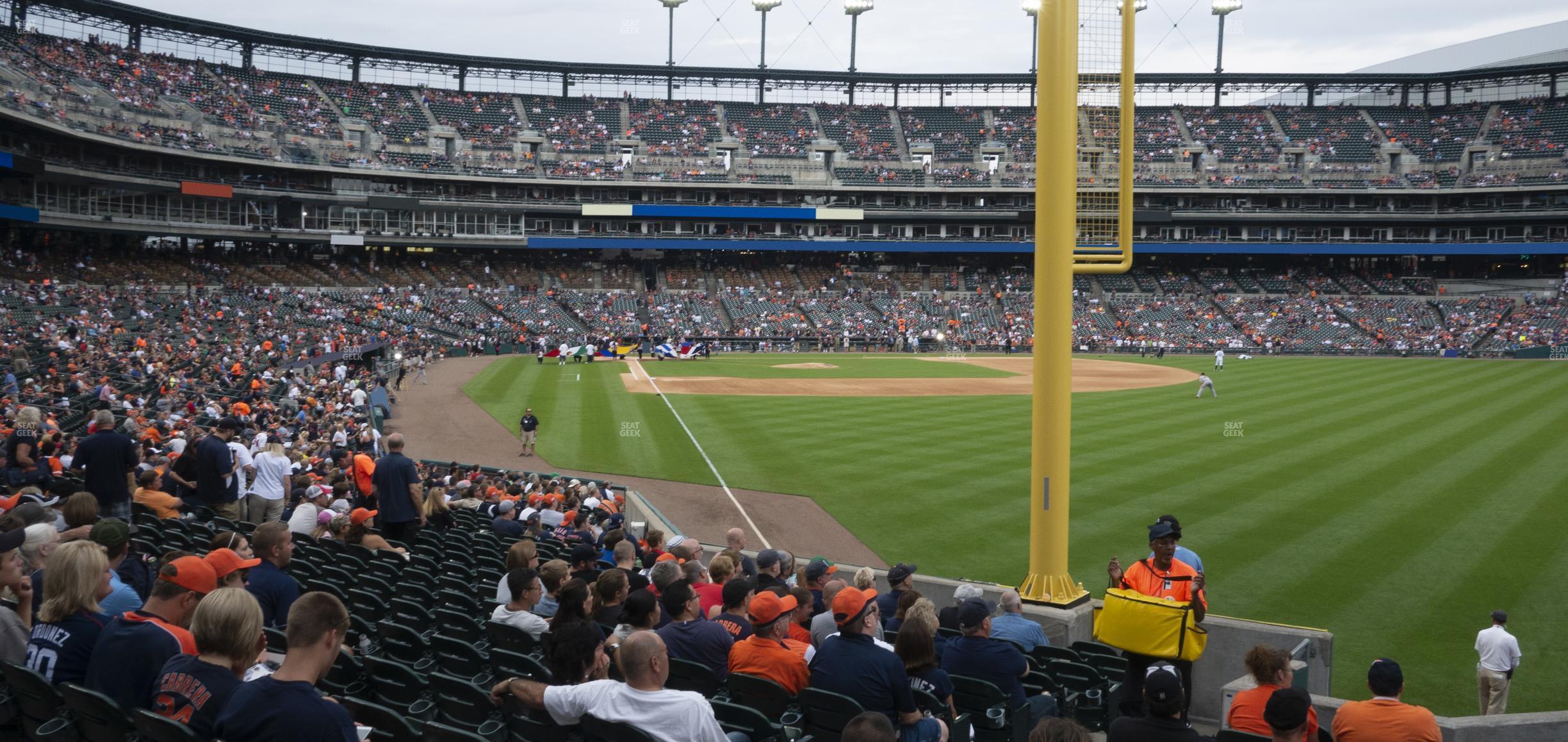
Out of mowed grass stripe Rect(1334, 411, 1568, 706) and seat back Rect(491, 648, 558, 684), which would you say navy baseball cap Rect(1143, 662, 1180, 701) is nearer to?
seat back Rect(491, 648, 558, 684)

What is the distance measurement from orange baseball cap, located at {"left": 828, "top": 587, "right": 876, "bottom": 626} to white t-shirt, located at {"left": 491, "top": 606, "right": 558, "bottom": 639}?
213 cm

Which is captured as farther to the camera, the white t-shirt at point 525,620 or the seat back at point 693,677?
the white t-shirt at point 525,620

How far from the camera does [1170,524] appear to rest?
797 centimetres

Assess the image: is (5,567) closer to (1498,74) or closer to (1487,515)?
(1487,515)

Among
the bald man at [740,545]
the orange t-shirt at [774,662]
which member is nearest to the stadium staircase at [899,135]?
the bald man at [740,545]

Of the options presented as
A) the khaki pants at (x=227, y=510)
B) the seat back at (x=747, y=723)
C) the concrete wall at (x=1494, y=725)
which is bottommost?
the concrete wall at (x=1494, y=725)

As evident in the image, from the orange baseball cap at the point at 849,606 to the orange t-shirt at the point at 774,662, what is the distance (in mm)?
380

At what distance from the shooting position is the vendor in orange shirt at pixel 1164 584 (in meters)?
7.46

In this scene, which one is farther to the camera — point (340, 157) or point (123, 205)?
point (340, 157)

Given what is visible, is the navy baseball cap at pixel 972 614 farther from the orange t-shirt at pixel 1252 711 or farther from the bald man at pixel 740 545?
the bald man at pixel 740 545

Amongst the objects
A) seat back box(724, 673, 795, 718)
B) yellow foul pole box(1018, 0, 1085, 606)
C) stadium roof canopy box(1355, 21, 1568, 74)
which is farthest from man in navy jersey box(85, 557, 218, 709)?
stadium roof canopy box(1355, 21, 1568, 74)

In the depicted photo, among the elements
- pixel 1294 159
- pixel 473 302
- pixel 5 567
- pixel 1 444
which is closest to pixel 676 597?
pixel 5 567

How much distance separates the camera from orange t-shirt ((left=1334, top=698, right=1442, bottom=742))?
5453mm

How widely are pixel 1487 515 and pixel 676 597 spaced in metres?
17.9
